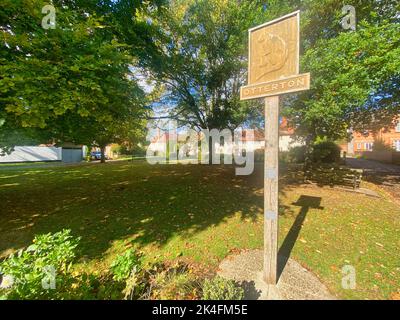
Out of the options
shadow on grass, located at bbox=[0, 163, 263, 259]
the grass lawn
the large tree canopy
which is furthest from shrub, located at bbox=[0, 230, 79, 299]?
the large tree canopy

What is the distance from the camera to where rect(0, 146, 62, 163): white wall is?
25.9 m

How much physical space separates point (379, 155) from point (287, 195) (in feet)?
92.1

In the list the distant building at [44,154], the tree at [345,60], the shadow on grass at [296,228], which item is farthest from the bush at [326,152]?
the distant building at [44,154]

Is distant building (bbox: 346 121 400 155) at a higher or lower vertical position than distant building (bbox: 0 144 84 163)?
higher

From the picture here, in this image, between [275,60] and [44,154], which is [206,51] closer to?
[275,60]

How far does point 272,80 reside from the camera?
299 cm

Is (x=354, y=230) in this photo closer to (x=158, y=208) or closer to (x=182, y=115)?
(x=158, y=208)

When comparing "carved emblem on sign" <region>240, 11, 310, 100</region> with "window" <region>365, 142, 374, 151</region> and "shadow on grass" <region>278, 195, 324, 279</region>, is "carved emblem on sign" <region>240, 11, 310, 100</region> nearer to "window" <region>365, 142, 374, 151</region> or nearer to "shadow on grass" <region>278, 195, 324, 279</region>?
"shadow on grass" <region>278, 195, 324, 279</region>

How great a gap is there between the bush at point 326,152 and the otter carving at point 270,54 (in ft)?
65.0

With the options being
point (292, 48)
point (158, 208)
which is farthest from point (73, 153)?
point (292, 48)

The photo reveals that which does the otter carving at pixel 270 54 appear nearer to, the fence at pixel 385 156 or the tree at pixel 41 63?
the tree at pixel 41 63

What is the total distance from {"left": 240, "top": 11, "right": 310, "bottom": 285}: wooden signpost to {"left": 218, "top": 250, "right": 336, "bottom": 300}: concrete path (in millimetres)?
202

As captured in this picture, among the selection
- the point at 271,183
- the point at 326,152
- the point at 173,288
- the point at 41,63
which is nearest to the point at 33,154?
the point at 41,63

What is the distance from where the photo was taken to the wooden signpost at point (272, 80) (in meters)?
2.85
